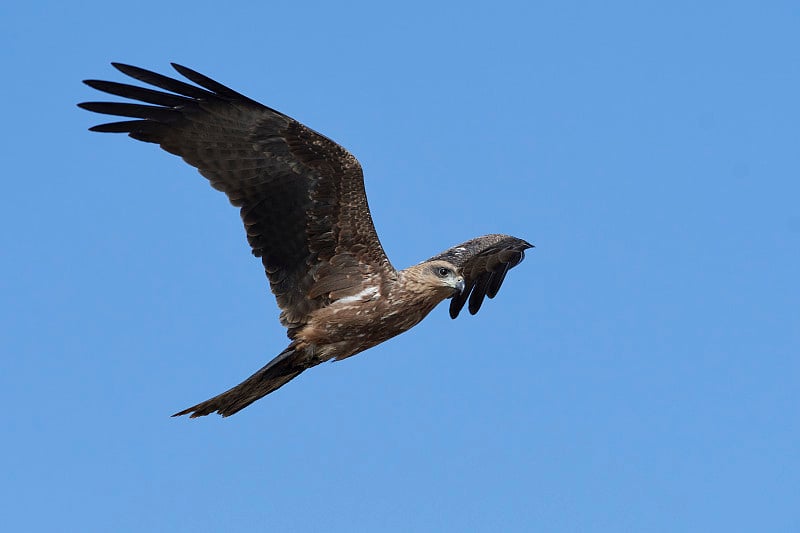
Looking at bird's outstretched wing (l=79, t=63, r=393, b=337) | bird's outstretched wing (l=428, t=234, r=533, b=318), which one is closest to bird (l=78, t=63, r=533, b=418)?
bird's outstretched wing (l=79, t=63, r=393, b=337)

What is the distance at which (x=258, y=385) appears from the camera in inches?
477

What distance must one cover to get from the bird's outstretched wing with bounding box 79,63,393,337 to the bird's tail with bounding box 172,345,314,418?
320mm

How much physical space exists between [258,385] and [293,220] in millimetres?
1570

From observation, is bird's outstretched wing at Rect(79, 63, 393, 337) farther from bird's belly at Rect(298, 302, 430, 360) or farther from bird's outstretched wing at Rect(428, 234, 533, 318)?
bird's outstretched wing at Rect(428, 234, 533, 318)

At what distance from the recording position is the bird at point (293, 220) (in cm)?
1167

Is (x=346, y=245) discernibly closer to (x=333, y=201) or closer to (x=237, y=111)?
(x=333, y=201)

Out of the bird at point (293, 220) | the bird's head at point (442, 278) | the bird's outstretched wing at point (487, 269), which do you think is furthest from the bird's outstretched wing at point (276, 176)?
the bird's outstretched wing at point (487, 269)

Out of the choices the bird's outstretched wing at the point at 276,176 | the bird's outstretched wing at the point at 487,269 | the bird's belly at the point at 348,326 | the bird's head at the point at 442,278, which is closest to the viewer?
the bird's outstretched wing at the point at 276,176

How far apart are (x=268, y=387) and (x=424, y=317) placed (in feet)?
5.41

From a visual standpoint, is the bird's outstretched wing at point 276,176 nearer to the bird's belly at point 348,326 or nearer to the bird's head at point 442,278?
the bird's belly at point 348,326

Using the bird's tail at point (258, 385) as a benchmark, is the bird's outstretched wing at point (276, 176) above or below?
above

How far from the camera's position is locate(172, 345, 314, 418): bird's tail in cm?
1187

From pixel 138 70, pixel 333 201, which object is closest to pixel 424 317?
pixel 333 201

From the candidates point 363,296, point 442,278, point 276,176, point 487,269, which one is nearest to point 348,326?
point 363,296
